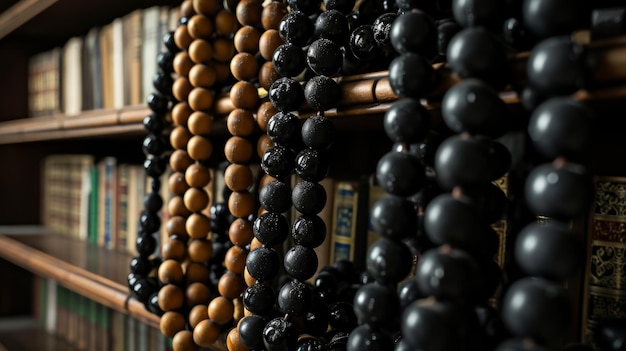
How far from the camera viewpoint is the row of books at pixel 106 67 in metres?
1.03

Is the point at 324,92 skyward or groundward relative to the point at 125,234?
skyward

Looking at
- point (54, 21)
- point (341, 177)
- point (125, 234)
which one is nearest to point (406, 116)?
point (341, 177)

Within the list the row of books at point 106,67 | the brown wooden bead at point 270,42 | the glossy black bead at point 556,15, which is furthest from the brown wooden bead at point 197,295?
the glossy black bead at point 556,15

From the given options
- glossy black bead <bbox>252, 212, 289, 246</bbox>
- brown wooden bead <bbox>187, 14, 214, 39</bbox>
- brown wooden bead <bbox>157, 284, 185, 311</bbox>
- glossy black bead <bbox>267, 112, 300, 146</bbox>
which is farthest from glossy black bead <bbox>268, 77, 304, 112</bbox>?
brown wooden bead <bbox>157, 284, 185, 311</bbox>

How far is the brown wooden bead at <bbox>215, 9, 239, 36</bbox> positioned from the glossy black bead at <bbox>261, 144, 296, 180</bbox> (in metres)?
0.25

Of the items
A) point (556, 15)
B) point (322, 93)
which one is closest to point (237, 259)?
point (322, 93)

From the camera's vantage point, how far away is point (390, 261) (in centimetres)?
43

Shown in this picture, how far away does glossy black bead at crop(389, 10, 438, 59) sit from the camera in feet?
1.38

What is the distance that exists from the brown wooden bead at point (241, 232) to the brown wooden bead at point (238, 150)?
3.0 inches

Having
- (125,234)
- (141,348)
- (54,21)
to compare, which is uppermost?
(54,21)

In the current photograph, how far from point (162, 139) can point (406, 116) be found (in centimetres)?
51

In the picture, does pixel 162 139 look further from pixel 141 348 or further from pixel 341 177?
pixel 141 348

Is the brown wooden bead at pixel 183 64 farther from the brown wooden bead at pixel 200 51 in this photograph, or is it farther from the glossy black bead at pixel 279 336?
the glossy black bead at pixel 279 336

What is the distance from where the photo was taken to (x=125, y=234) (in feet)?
4.03
